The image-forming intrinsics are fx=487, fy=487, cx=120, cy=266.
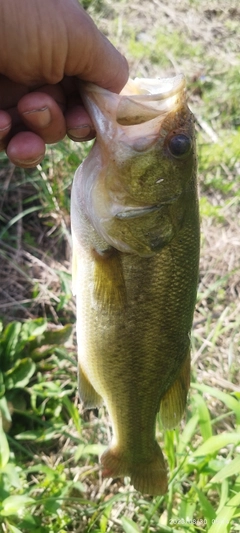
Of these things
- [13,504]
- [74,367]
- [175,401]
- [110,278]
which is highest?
[110,278]

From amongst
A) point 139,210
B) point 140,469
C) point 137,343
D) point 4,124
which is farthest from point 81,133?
point 140,469

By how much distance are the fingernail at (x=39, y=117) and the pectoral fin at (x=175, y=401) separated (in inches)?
44.0

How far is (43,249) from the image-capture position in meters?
3.74

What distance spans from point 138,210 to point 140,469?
1254 millimetres

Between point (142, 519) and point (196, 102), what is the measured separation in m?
3.76

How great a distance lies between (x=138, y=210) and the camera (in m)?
1.76

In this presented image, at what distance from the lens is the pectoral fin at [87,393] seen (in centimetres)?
221

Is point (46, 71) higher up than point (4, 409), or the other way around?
point (46, 71)

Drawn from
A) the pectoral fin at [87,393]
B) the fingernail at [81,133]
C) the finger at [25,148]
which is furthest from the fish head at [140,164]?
the pectoral fin at [87,393]

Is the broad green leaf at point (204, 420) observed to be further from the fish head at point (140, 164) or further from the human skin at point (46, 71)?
the human skin at point (46, 71)

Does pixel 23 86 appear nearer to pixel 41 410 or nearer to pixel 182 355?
pixel 182 355

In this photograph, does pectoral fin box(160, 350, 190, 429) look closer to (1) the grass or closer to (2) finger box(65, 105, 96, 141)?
(1) the grass

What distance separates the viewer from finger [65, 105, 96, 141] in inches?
73.5

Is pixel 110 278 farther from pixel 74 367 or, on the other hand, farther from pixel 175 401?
pixel 74 367
